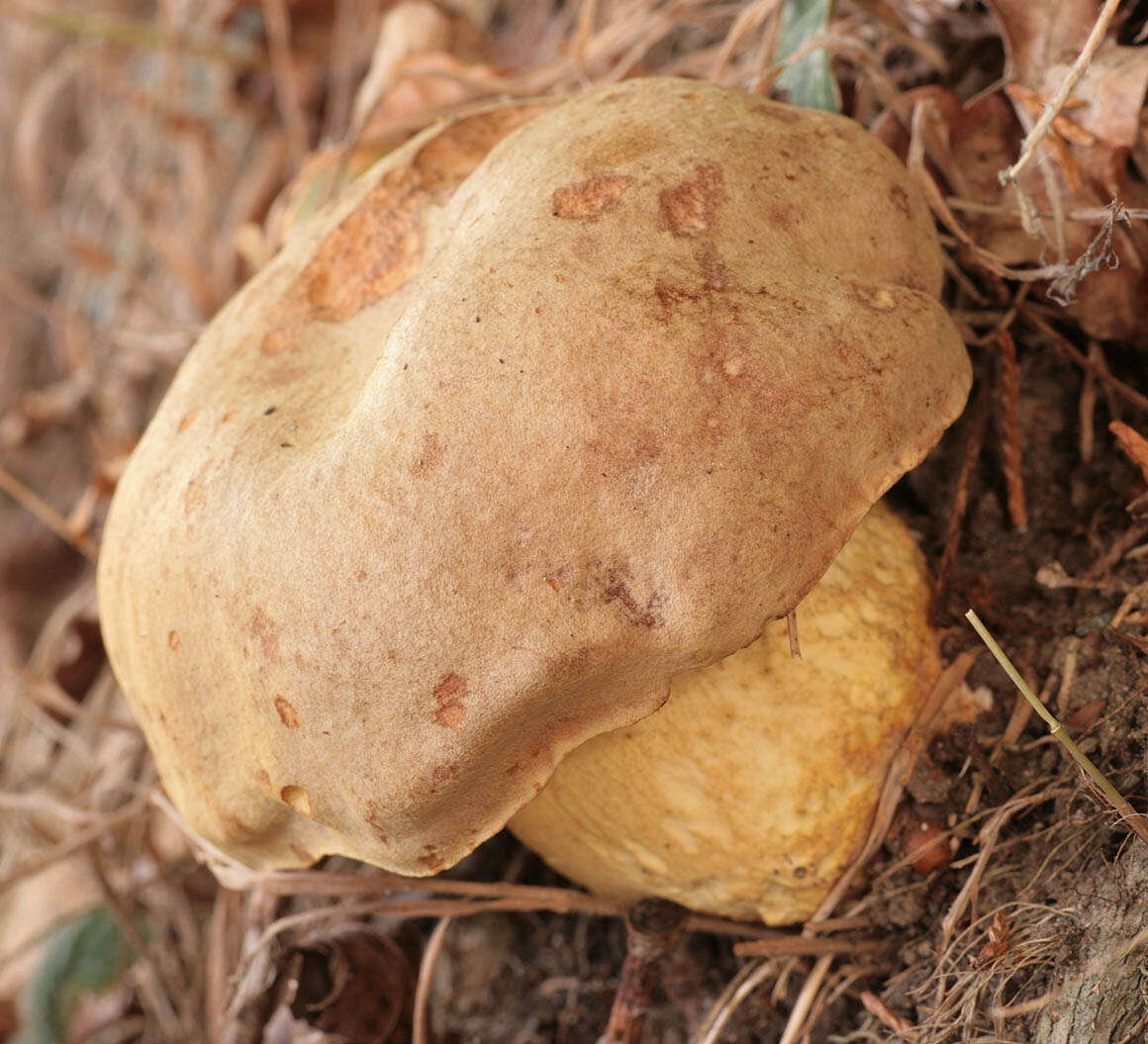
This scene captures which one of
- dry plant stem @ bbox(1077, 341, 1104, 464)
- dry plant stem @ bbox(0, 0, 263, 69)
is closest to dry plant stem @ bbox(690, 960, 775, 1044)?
dry plant stem @ bbox(1077, 341, 1104, 464)

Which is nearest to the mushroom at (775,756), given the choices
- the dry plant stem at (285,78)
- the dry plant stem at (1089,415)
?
the dry plant stem at (1089,415)

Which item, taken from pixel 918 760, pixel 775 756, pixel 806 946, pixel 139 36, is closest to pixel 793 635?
pixel 775 756

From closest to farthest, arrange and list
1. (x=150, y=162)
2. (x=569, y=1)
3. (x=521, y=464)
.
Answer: (x=521, y=464) → (x=569, y=1) → (x=150, y=162)

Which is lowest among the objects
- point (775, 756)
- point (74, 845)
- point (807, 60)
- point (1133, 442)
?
point (74, 845)

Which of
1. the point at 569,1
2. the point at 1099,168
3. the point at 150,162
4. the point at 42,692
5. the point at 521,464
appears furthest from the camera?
the point at 150,162

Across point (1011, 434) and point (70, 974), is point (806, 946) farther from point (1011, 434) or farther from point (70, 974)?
point (70, 974)

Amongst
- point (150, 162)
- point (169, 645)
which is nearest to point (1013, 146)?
point (169, 645)

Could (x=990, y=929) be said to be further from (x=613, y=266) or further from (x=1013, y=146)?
(x=1013, y=146)
